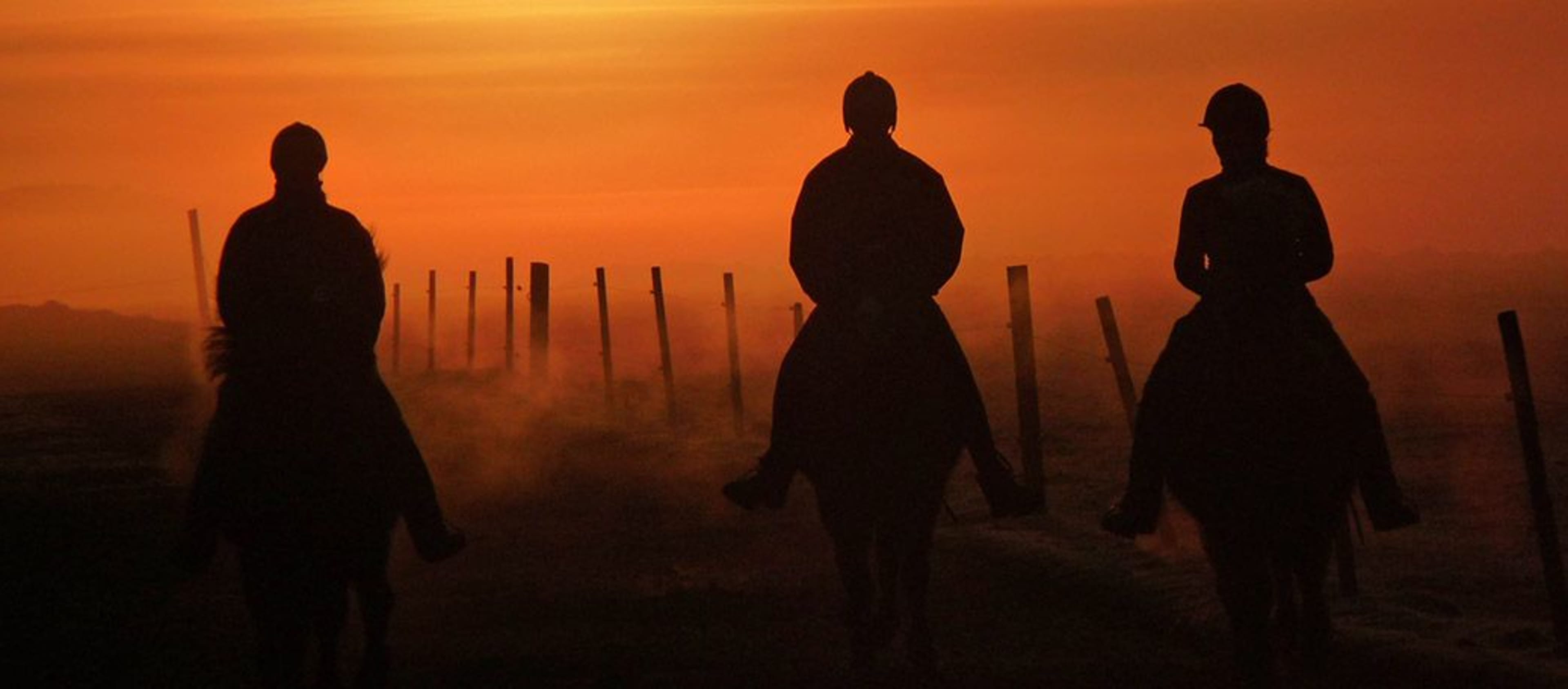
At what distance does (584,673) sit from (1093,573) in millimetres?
4256

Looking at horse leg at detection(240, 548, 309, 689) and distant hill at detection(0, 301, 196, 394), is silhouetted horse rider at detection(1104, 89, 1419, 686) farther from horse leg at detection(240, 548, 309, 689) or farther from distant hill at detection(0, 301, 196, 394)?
distant hill at detection(0, 301, 196, 394)

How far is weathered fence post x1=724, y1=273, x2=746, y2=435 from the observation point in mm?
29781

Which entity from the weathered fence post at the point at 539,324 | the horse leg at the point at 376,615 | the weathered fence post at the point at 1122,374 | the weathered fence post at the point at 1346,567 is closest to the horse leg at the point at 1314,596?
the weathered fence post at the point at 1346,567

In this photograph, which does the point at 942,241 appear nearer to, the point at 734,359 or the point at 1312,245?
the point at 1312,245

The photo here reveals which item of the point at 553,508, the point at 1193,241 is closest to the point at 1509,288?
the point at 553,508

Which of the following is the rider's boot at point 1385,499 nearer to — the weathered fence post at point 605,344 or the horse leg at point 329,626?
the horse leg at point 329,626

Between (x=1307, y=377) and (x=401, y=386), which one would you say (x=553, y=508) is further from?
(x=401, y=386)

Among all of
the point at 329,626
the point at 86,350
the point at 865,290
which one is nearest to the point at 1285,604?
the point at 865,290

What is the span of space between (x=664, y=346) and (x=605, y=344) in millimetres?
1962

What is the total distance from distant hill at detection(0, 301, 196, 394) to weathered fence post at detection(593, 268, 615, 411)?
1467cm

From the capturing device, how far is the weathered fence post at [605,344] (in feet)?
109

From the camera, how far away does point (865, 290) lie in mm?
10984

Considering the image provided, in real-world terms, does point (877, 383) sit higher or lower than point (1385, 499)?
higher

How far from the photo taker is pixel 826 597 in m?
13.9
